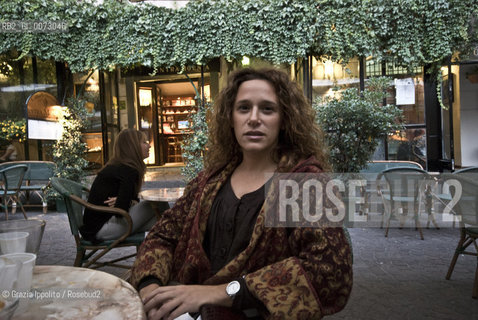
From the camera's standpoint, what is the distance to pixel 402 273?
385cm

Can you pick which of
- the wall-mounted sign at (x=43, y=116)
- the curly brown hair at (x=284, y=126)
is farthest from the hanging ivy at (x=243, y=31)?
the curly brown hair at (x=284, y=126)

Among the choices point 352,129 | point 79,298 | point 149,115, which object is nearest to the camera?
point 79,298

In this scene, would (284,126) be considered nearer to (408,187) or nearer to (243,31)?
(408,187)

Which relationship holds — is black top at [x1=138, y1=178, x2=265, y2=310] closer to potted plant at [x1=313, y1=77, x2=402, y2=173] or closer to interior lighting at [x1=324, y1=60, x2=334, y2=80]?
potted plant at [x1=313, y1=77, x2=402, y2=173]

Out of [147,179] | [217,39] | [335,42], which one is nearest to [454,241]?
[335,42]

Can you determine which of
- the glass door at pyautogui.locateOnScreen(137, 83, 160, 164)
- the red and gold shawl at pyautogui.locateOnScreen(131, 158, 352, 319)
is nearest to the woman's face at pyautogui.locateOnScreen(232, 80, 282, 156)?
the red and gold shawl at pyautogui.locateOnScreen(131, 158, 352, 319)

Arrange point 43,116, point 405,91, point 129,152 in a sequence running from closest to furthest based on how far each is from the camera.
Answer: point 129,152, point 405,91, point 43,116

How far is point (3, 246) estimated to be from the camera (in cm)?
97

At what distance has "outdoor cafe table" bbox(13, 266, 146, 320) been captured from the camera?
94 centimetres

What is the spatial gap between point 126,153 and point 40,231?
8.12 ft

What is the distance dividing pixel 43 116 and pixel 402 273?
8462 mm

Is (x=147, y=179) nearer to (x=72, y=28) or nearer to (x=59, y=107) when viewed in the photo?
(x=59, y=107)

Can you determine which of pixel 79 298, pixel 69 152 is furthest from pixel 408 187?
pixel 69 152

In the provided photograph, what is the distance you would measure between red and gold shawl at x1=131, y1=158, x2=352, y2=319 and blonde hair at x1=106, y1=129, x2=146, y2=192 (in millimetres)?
1935
